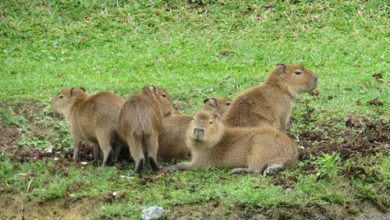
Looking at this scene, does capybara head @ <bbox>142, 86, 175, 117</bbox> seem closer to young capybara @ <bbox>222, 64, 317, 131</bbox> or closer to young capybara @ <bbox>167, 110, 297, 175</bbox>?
young capybara @ <bbox>222, 64, 317, 131</bbox>

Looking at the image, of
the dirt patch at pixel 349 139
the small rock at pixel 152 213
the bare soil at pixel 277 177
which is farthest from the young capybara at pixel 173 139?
the small rock at pixel 152 213

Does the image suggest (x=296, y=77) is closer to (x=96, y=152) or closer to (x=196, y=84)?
(x=196, y=84)

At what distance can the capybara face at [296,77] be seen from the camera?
8.92 meters

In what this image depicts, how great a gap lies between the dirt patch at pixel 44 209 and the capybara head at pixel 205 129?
1.12m

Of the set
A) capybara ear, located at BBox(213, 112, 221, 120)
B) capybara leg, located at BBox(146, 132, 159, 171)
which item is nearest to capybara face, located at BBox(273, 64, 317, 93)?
capybara ear, located at BBox(213, 112, 221, 120)

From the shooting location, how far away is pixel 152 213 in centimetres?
650

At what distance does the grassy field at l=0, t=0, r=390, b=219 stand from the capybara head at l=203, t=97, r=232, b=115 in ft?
2.43

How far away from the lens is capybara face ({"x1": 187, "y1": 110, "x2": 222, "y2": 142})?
24.4 feet

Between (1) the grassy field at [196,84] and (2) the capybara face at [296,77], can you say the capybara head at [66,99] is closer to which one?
(1) the grassy field at [196,84]

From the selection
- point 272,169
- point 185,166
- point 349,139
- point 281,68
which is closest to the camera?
point 272,169

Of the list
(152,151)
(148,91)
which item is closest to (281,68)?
(148,91)

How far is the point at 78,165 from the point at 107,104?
1.82 ft

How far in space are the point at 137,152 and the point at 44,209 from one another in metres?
0.92

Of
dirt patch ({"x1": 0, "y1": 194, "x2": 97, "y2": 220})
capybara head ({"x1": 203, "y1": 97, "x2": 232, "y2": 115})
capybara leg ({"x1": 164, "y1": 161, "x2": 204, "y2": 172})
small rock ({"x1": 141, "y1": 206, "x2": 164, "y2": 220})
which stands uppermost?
capybara head ({"x1": 203, "y1": 97, "x2": 232, "y2": 115})
